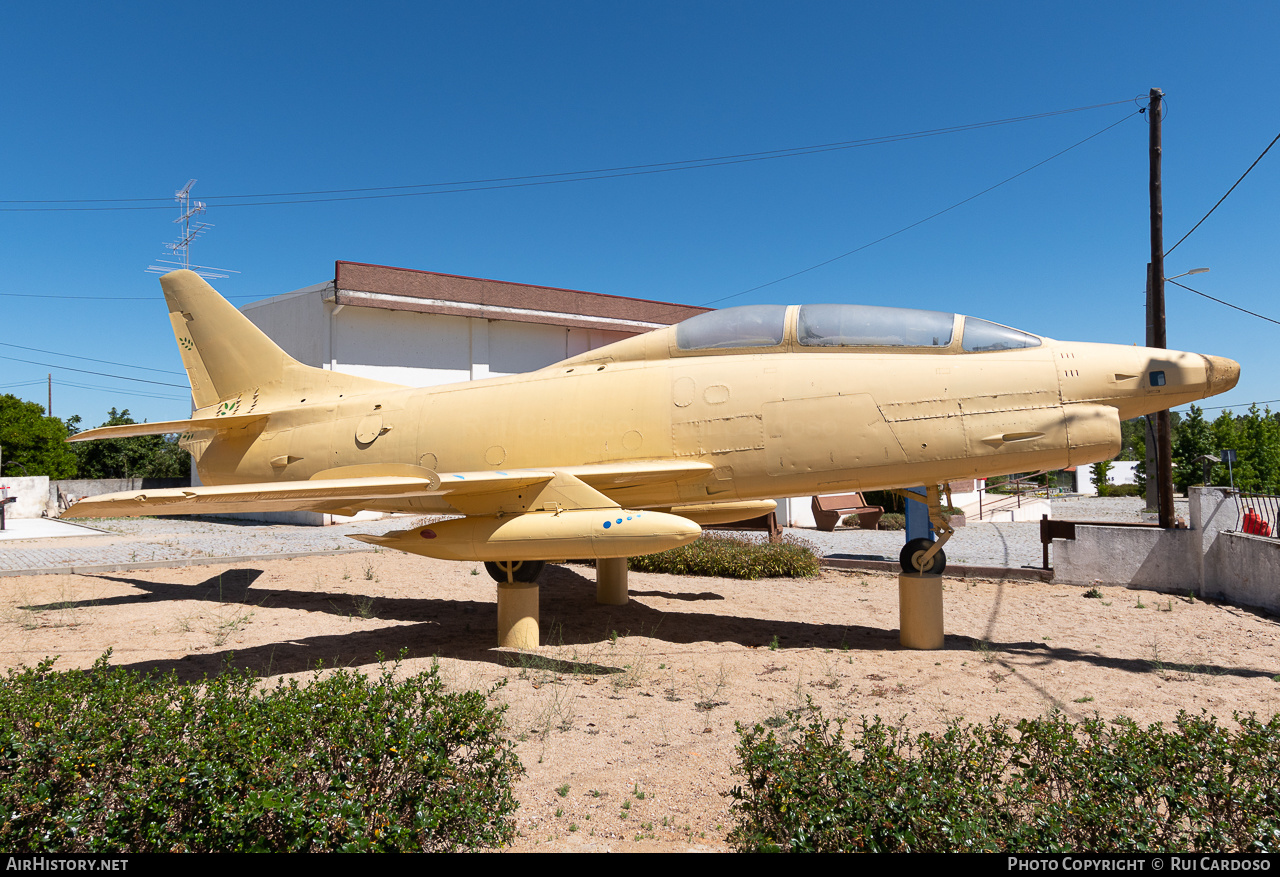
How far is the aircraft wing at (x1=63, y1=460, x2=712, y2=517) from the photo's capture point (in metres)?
7.12

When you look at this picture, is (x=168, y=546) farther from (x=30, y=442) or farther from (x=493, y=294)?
(x=30, y=442)

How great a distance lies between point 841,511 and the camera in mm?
25891

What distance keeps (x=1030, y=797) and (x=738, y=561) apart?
36.0ft

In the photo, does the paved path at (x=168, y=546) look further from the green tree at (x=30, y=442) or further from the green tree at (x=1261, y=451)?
the green tree at (x=1261, y=451)

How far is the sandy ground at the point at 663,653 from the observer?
4.81m

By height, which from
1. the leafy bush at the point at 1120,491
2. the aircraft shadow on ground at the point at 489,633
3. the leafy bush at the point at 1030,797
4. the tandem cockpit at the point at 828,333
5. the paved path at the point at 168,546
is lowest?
the leafy bush at the point at 1120,491

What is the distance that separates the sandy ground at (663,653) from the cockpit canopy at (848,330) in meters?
3.57

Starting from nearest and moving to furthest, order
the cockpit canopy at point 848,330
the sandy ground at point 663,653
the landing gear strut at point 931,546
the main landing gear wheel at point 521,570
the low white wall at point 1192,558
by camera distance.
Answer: the sandy ground at point 663,653 → the cockpit canopy at point 848,330 → the landing gear strut at point 931,546 → the main landing gear wheel at point 521,570 → the low white wall at point 1192,558

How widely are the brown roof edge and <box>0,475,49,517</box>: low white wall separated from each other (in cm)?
2116

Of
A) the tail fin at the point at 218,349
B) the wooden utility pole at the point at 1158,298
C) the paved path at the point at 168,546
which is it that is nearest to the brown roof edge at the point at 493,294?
the paved path at the point at 168,546

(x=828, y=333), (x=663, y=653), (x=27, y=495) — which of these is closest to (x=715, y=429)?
(x=828, y=333)

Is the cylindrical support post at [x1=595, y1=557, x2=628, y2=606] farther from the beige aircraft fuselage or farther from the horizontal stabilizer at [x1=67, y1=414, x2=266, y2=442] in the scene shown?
the horizontal stabilizer at [x1=67, y1=414, x2=266, y2=442]

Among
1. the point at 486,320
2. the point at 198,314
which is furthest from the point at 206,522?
the point at 198,314

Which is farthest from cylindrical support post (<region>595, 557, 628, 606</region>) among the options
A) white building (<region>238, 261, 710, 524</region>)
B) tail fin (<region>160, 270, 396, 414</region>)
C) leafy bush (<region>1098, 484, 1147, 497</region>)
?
leafy bush (<region>1098, 484, 1147, 497</region>)
